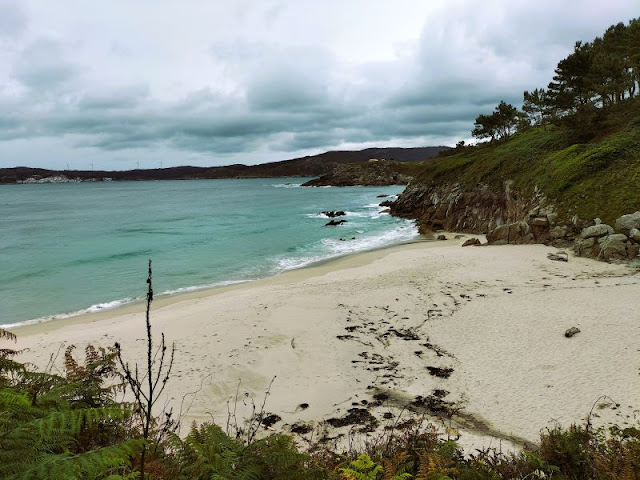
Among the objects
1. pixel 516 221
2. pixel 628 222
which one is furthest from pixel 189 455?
pixel 516 221

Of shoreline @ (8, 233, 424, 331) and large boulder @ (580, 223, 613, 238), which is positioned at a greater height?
large boulder @ (580, 223, 613, 238)

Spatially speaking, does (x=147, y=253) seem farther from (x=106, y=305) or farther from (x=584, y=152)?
(x=584, y=152)

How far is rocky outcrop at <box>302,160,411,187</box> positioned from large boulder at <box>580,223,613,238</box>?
132261 millimetres

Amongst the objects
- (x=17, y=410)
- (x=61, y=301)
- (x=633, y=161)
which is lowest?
(x=61, y=301)

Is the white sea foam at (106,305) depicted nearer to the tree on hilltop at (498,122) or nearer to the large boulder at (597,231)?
the large boulder at (597,231)

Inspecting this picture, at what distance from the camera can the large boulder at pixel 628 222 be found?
1860 cm

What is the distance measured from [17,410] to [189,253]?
27.7 metres

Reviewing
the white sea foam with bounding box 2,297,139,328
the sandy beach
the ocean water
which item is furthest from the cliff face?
the white sea foam with bounding box 2,297,139,328

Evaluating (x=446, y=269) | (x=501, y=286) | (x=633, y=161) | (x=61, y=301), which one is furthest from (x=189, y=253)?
(x=633, y=161)

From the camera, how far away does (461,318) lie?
1257 centimetres

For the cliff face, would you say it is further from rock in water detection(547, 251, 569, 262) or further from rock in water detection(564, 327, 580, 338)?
rock in water detection(564, 327, 580, 338)

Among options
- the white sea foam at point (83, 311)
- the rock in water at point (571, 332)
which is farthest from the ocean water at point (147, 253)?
the rock in water at point (571, 332)

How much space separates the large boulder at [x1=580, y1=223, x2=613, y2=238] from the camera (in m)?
19.2

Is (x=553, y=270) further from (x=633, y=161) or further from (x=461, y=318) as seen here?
(x=633, y=161)
